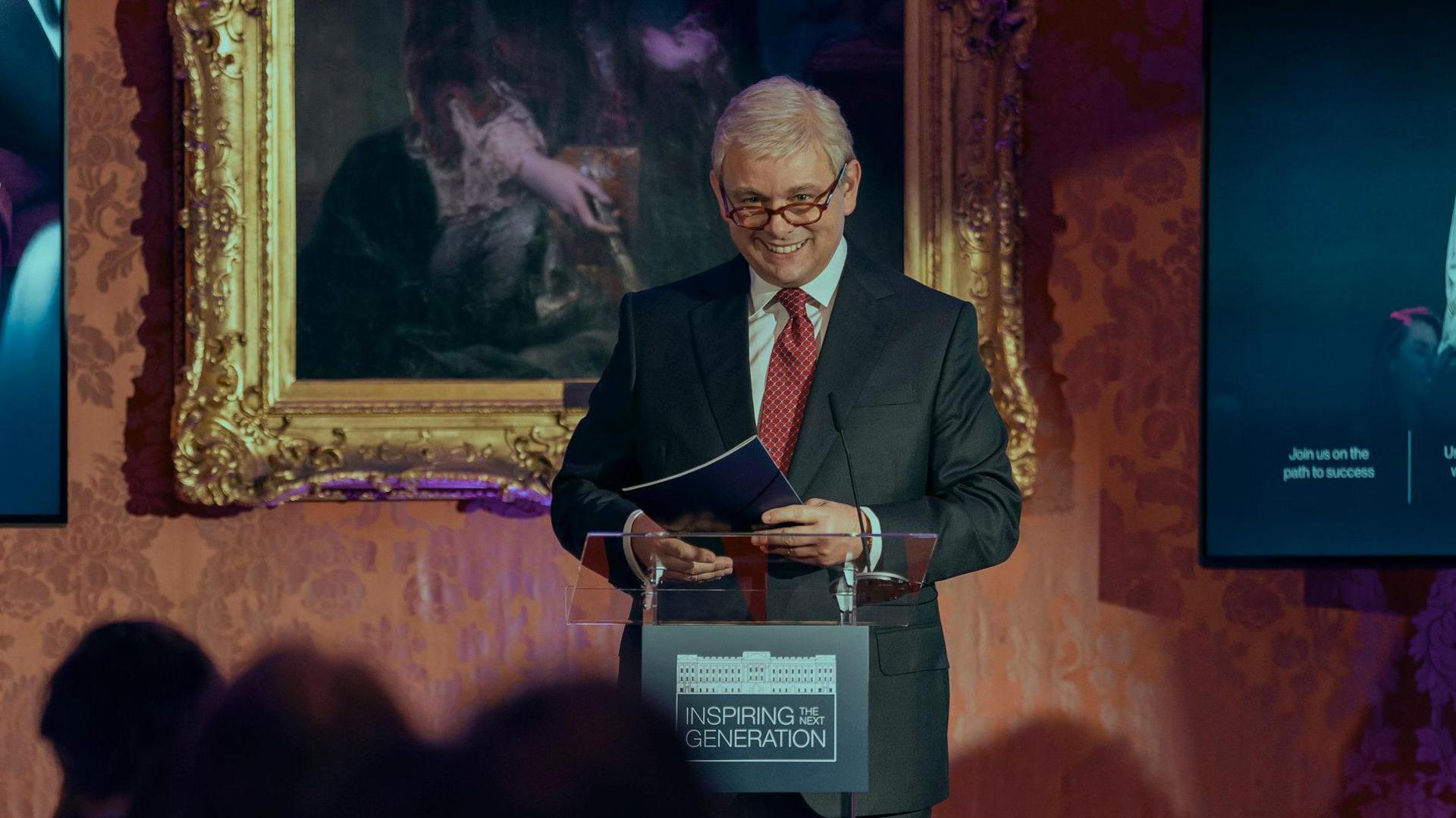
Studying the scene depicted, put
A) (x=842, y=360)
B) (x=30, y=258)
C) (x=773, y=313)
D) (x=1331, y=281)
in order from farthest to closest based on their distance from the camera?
(x=1331, y=281)
(x=30, y=258)
(x=773, y=313)
(x=842, y=360)

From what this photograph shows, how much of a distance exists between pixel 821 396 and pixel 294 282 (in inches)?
65.4

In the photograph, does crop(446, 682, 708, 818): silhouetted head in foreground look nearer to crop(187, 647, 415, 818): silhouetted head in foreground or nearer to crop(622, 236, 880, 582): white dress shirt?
crop(187, 647, 415, 818): silhouetted head in foreground

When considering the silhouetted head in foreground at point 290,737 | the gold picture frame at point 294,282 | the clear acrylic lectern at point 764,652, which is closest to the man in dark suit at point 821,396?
the clear acrylic lectern at point 764,652

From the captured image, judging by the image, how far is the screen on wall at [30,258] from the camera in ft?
10.8

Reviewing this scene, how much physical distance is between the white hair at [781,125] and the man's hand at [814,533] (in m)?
0.57

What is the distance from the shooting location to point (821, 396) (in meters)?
2.11

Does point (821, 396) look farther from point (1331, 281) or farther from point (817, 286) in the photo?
point (1331, 281)

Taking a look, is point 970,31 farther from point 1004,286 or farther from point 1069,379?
point 1069,379

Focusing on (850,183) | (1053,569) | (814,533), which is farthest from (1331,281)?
(814,533)

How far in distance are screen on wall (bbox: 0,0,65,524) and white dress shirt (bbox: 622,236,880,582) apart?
1873 mm

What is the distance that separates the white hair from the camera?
6.85 feet

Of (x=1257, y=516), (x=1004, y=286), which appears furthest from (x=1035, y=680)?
(x=1004, y=286)

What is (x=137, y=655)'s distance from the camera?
332 centimetres

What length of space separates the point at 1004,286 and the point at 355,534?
5.32ft
